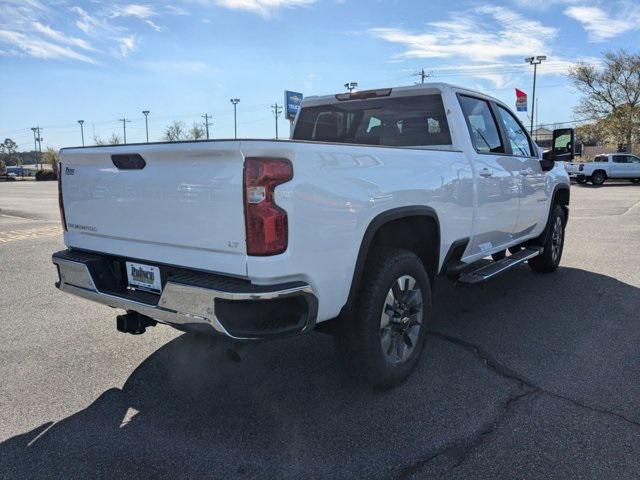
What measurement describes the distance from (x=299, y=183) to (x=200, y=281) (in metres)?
0.70

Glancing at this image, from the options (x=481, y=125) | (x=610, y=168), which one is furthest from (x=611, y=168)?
(x=481, y=125)

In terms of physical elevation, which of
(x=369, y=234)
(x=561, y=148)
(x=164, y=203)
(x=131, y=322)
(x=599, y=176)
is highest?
(x=561, y=148)

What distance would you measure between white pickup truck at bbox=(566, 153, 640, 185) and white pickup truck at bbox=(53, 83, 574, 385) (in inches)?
1093

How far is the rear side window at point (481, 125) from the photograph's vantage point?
4418 mm

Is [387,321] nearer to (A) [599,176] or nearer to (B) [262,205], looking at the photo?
(B) [262,205]

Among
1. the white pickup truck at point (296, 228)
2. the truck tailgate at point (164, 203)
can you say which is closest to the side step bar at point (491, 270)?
the white pickup truck at point (296, 228)

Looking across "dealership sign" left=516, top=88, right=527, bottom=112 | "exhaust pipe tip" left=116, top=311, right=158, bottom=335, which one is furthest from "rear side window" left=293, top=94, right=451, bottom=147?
"dealership sign" left=516, top=88, right=527, bottom=112

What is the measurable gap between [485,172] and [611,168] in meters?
28.8

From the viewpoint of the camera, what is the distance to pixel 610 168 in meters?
28.8

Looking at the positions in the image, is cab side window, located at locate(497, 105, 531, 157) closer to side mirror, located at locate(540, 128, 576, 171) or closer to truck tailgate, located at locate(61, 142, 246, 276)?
side mirror, located at locate(540, 128, 576, 171)

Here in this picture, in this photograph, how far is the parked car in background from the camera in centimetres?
2867

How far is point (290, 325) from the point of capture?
2568 mm

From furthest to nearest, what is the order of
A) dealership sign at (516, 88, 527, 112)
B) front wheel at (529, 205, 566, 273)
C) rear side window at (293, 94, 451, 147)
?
1. dealership sign at (516, 88, 527, 112)
2. front wheel at (529, 205, 566, 273)
3. rear side window at (293, 94, 451, 147)

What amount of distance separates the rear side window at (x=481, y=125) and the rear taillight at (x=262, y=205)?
7.97 feet
